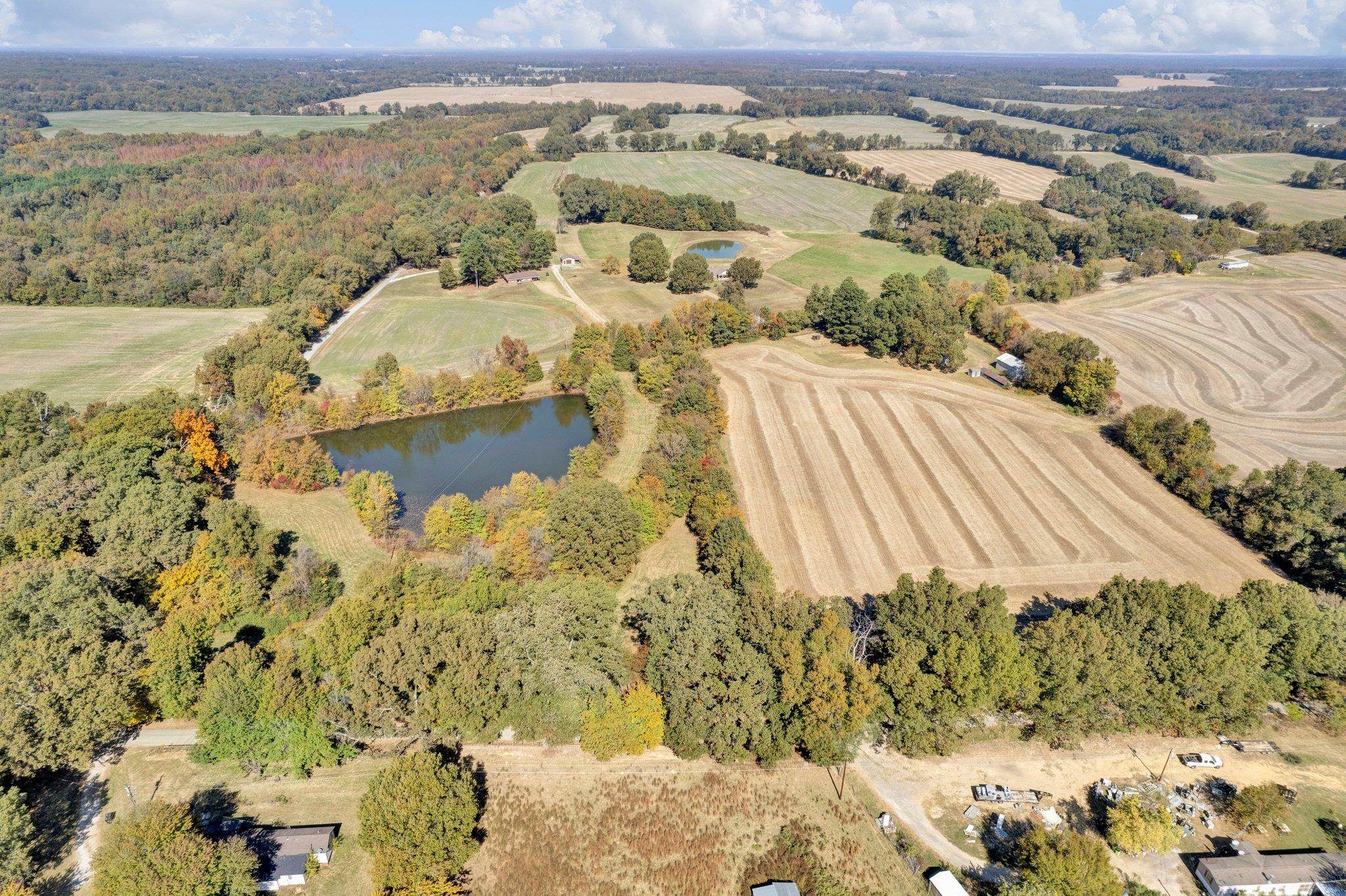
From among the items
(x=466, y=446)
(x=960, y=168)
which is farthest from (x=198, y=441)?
(x=960, y=168)

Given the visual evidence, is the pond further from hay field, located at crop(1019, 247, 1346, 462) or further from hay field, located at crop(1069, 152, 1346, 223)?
hay field, located at crop(1069, 152, 1346, 223)

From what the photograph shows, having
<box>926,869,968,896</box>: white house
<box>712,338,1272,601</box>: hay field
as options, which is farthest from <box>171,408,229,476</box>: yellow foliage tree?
<box>926,869,968,896</box>: white house

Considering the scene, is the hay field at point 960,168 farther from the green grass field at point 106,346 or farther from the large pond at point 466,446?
the green grass field at point 106,346

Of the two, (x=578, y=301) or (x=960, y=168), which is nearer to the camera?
(x=578, y=301)

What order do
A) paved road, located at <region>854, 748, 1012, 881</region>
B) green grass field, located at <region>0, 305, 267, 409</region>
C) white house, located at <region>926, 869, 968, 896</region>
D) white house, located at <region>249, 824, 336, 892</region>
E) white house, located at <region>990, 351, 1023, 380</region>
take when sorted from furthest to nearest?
white house, located at <region>990, 351, 1023, 380</region> → green grass field, located at <region>0, 305, 267, 409</region> → paved road, located at <region>854, 748, 1012, 881</region> → white house, located at <region>249, 824, 336, 892</region> → white house, located at <region>926, 869, 968, 896</region>

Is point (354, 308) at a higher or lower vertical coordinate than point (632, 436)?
higher

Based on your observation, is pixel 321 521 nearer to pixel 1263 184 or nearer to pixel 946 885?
pixel 946 885
